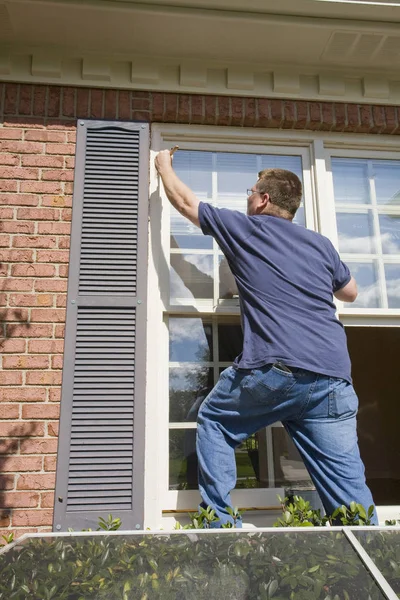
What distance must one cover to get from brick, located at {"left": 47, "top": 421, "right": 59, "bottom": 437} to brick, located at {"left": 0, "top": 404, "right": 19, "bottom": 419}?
17 centimetres

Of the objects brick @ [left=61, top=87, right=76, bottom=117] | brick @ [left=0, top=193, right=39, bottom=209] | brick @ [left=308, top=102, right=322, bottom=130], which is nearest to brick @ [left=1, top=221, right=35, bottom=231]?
brick @ [left=0, top=193, right=39, bottom=209]

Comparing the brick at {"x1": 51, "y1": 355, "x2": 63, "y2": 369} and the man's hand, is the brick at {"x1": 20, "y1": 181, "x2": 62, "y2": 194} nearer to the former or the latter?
the man's hand

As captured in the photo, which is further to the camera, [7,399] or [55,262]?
[55,262]

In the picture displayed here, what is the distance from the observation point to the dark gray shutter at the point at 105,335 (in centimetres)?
256

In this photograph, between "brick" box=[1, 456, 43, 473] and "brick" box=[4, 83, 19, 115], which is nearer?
"brick" box=[1, 456, 43, 473]

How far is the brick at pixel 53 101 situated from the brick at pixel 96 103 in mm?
189

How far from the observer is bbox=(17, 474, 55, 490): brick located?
8.40ft

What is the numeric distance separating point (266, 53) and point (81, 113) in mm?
1149

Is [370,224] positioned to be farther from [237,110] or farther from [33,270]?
[33,270]

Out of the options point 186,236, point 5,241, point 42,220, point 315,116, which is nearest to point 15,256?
point 5,241

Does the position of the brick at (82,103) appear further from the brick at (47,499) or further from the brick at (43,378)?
the brick at (47,499)

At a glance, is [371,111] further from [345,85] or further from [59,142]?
[59,142]

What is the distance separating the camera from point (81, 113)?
10.2ft

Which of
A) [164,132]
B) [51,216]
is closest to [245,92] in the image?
[164,132]
